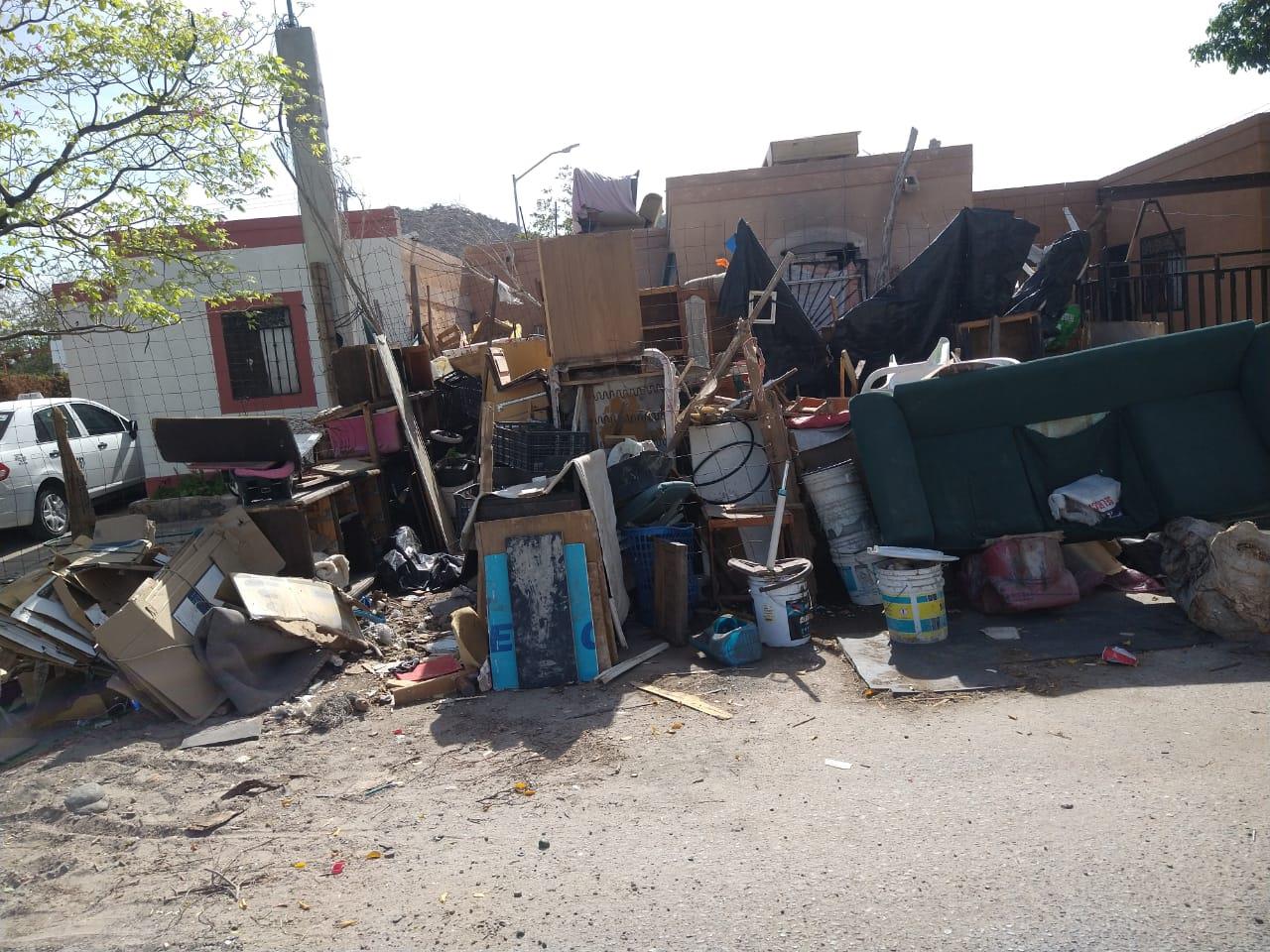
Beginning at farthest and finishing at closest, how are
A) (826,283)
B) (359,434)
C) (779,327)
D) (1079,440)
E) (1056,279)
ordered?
(826,283) < (779,327) < (1056,279) < (359,434) < (1079,440)

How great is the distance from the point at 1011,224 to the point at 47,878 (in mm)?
9583

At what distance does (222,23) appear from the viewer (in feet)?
24.8

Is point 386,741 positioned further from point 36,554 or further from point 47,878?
point 36,554

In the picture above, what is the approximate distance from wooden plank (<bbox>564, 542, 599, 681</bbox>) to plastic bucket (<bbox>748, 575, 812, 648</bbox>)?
105 cm

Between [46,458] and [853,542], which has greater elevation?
[46,458]

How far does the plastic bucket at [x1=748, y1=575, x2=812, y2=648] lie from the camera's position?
218 inches

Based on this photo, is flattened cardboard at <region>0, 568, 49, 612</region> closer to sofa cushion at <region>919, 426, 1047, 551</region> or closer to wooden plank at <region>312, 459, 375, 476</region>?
wooden plank at <region>312, 459, 375, 476</region>

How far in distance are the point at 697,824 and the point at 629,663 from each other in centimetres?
185

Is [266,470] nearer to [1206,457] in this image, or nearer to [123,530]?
[123,530]

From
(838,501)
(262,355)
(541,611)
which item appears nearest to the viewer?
(541,611)

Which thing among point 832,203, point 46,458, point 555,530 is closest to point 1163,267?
point 832,203

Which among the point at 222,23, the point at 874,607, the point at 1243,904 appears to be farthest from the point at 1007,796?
the point at 222,23

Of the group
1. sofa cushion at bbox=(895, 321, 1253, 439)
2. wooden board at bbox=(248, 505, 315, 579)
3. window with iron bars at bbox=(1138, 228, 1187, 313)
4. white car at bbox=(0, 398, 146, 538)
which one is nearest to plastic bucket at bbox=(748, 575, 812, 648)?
sofa cushion at bbox=(895, 321, 1253, 439)

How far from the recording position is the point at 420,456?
861cm
